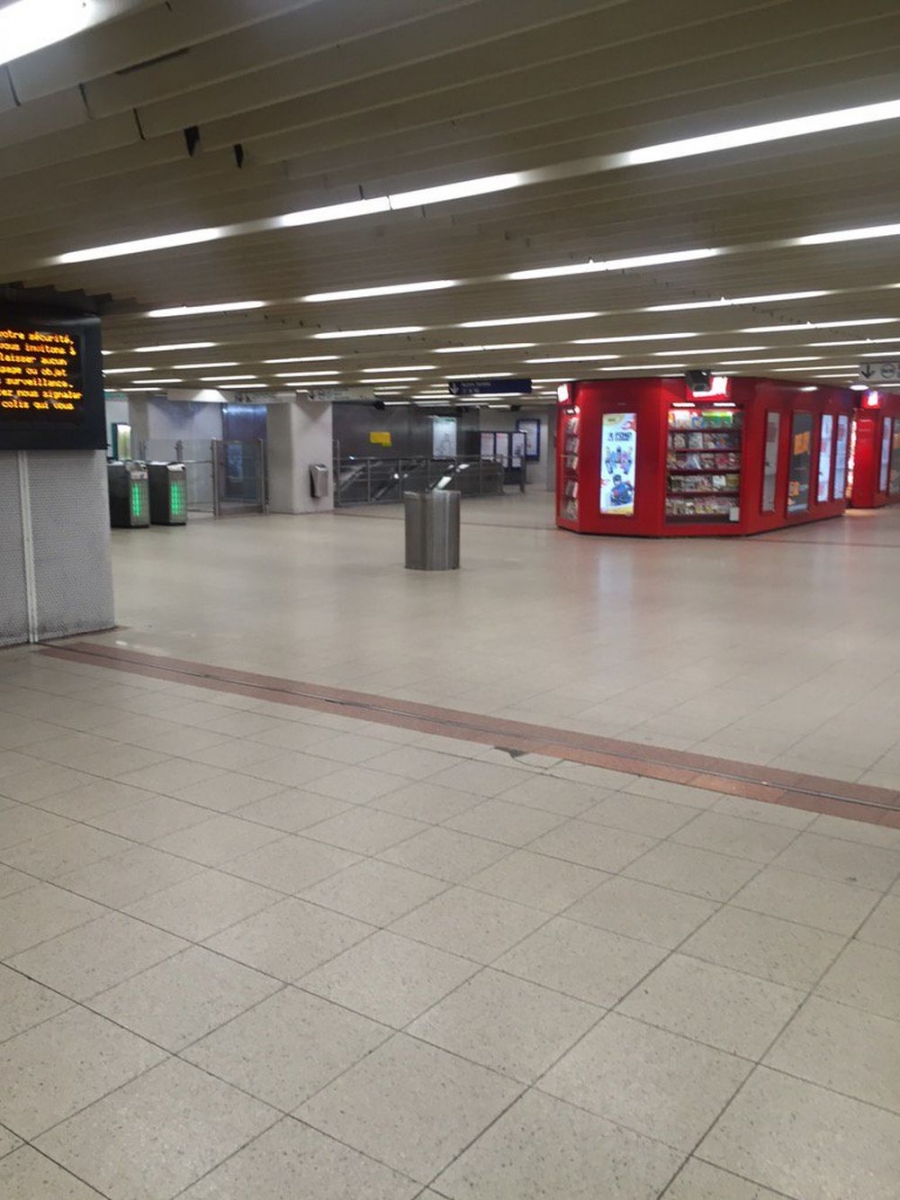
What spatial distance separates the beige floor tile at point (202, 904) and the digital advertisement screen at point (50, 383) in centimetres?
531

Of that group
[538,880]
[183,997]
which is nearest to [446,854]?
[538,880]

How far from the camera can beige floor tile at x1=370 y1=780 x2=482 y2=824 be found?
14.3 ft

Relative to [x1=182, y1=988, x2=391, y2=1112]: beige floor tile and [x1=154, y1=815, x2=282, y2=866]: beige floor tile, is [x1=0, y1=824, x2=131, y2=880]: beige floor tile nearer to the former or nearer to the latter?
[x1=154, y1=815, x2=282, y2=866]: beige floor tile

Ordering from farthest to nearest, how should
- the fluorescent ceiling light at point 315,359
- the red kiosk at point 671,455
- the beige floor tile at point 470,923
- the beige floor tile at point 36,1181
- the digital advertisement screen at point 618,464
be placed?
the digital advertisement screen at point 618,464 < the red kiosk at point 671,455 < the fluorescent ceiling light at point 315,359 < the beige floor tile at point 470,923 < the beige floor tile at point 36,1181

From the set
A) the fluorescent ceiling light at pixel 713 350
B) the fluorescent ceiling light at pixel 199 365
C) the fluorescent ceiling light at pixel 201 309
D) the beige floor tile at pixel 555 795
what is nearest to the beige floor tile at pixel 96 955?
the beige floor tile at pixel 555 795

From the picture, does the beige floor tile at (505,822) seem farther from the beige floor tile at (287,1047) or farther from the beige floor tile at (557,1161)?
the beige floor tile at (557,1161)

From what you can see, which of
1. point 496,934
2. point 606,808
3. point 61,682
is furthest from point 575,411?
point 496,934

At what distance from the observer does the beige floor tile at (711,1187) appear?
2.10 metres

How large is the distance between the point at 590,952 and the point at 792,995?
63 centimetres

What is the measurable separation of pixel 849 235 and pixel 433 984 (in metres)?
5.17

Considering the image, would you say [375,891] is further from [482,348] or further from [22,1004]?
[482,348]

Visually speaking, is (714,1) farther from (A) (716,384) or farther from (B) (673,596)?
(A) (716,384)

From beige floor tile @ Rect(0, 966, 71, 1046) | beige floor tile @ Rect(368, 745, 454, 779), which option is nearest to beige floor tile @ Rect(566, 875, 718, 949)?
beige floor tile @ Rect(368, 745, 454, 779)

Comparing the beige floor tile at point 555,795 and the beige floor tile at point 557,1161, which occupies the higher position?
the beige floor tile at point 557,1161
